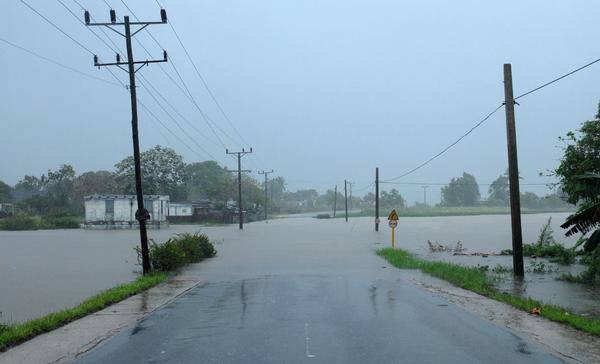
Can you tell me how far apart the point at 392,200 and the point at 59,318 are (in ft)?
585

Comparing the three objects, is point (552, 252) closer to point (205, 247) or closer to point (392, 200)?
point (205, 247)

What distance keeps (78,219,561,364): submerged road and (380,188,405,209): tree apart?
170 metres

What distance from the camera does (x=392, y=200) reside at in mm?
186375

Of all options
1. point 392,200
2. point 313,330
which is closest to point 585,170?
point 313,330

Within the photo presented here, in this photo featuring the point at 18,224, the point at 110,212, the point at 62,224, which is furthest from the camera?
the point at 62,224

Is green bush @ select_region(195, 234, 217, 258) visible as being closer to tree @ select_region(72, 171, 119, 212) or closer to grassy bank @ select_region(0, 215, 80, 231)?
grassy bank @ select_region(0, 215, 80, 231)

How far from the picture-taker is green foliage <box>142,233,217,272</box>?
2158cm

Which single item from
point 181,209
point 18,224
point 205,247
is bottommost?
point 205,247

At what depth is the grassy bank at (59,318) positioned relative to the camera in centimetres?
925

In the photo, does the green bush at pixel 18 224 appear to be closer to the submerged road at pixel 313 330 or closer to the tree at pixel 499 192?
the submerged road at pixel 313 330

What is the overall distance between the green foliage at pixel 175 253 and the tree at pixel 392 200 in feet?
523

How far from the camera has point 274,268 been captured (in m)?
22.9

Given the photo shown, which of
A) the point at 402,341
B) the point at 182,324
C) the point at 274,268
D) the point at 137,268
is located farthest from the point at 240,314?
the point at 137,268

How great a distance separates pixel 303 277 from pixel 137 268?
798 centimetres
